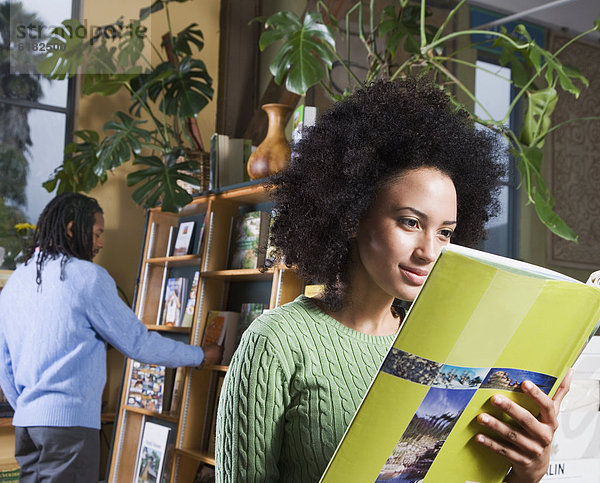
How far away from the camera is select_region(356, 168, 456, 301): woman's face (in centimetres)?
96

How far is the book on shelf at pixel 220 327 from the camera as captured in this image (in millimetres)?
3248

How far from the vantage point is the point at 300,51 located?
2.54m

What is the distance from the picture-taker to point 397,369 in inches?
29.7

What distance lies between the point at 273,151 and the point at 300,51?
1.80 feet

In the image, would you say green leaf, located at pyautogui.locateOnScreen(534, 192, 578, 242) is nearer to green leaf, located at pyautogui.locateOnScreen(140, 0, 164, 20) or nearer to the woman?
the woman

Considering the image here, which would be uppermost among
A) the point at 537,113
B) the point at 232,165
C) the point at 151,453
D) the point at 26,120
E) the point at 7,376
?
the point at 26,120

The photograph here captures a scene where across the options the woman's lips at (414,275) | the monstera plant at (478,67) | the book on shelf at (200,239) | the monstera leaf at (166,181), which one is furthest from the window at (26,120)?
the woman's lips at (414,275)

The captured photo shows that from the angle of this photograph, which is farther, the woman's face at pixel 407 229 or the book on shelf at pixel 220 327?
the book on shelf at pixel 220 327

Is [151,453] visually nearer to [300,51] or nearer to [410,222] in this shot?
[300,51]

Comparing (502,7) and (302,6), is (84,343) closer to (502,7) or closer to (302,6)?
(302,6)

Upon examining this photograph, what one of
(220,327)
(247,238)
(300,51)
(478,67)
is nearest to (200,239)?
(247,238)

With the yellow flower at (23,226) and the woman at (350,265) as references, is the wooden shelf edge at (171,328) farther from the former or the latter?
the woman at (350,265)

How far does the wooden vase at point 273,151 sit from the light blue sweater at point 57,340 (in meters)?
0.82

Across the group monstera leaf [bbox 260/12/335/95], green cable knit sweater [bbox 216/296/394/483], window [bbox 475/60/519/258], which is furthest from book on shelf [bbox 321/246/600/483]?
window [bbox 475/60/519/258]
